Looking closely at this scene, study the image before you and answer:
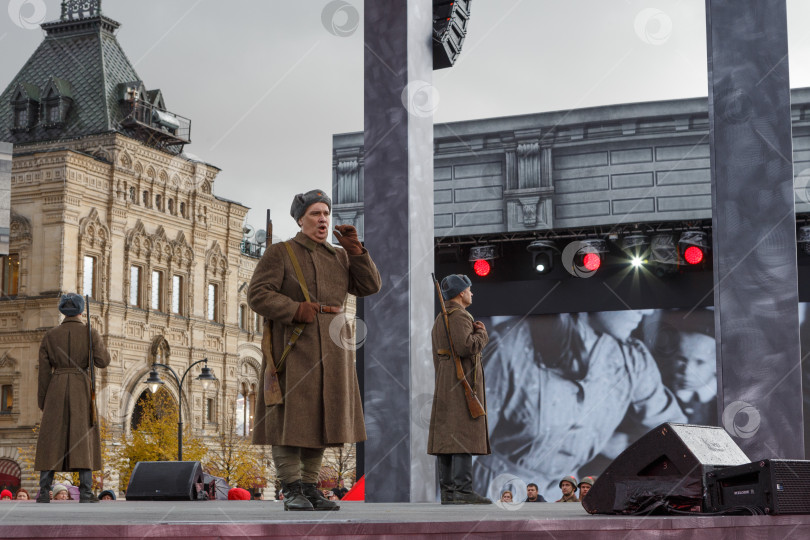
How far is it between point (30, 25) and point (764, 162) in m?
49.1

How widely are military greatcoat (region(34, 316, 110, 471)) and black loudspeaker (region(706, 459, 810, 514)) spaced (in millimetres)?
5804

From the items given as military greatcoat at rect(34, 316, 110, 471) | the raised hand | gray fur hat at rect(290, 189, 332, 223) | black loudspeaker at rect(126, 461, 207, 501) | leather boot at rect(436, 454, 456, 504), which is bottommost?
black loudspeaker at rect(126, 461, 207, 501)

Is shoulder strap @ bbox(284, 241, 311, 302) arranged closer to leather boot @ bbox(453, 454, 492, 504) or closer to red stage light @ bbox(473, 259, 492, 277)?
leather boot @ bbox(453, 454, 492, 504)

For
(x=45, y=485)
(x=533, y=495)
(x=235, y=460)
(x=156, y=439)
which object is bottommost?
(x=235, y=460)

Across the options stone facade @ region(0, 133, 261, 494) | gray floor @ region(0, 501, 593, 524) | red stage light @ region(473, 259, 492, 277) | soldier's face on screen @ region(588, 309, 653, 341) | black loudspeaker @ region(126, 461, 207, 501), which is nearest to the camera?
gray floor @ region(0, 501, 593, 524)

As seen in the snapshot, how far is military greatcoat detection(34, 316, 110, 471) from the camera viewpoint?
9.57 meters

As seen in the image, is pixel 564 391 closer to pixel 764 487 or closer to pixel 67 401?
pixel 67 401

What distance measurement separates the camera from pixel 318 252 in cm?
622

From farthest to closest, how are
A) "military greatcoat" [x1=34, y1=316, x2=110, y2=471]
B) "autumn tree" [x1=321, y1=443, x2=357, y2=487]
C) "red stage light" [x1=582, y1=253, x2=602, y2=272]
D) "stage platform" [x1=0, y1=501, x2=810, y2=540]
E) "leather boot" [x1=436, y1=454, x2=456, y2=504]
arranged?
"autumn tree" [x1=321, y1=443, x2=357, y2=487] < "red stage light" [x1=582, y1=253, x2=602, y2=272] < "military greatcoat" [x1=34, y1=316, x2=110, y2=471] < "leather boot" [x1=436, y1=454, x2=456, y2=504] < "stage platform" [x1=0, y1=501, x2=810, y2=540]

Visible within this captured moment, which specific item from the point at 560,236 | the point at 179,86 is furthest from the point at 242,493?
the point at 179,86

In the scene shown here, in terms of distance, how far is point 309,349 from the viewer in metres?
5.96

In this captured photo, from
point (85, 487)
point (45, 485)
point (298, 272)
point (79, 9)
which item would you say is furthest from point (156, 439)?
point (298, 272)

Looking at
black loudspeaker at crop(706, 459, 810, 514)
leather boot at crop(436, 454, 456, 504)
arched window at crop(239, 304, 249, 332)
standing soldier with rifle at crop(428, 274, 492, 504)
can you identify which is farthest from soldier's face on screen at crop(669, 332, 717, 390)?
→ arched window at crop(239, 304, 249, 332)

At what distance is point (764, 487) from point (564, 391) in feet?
40.1
